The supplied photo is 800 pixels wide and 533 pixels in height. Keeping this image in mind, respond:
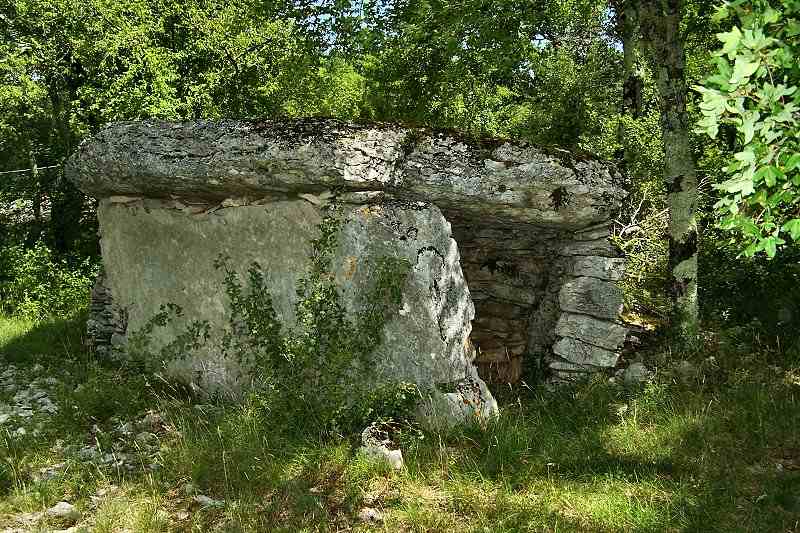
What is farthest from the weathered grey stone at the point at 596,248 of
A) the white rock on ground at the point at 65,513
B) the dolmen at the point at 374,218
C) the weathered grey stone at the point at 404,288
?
the white rock on ground at the point at 65,513

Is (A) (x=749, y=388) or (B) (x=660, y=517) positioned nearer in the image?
(B) (x=660, y=517)

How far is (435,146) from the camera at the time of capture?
5449 millimetres

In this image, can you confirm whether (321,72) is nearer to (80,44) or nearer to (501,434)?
(80,44)

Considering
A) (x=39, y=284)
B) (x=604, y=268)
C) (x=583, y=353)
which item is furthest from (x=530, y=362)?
(x=39, y=284)

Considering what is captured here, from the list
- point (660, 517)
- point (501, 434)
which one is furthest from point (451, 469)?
point (660, 517)

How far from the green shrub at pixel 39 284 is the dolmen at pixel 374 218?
13.3 ft

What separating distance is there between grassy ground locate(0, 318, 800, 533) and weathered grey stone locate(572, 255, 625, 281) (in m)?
0.93

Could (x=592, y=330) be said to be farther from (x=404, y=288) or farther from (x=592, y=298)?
(x=404, y=288)

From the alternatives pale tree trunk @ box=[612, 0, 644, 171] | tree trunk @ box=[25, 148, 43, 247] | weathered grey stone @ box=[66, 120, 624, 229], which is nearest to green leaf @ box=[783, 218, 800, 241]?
weathered grey stone @ box=[66, 120, 624, 229]

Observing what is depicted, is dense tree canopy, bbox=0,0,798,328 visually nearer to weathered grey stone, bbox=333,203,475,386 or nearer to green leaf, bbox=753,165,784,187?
weathered grey stone, bbox=333,203,475,386

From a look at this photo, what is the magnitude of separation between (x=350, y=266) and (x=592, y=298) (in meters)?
2.32

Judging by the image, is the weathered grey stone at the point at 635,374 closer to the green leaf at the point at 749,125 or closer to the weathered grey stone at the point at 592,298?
the weathered grey stone at the point at 592,298

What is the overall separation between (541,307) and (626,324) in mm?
877

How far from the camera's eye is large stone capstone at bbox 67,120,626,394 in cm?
537
